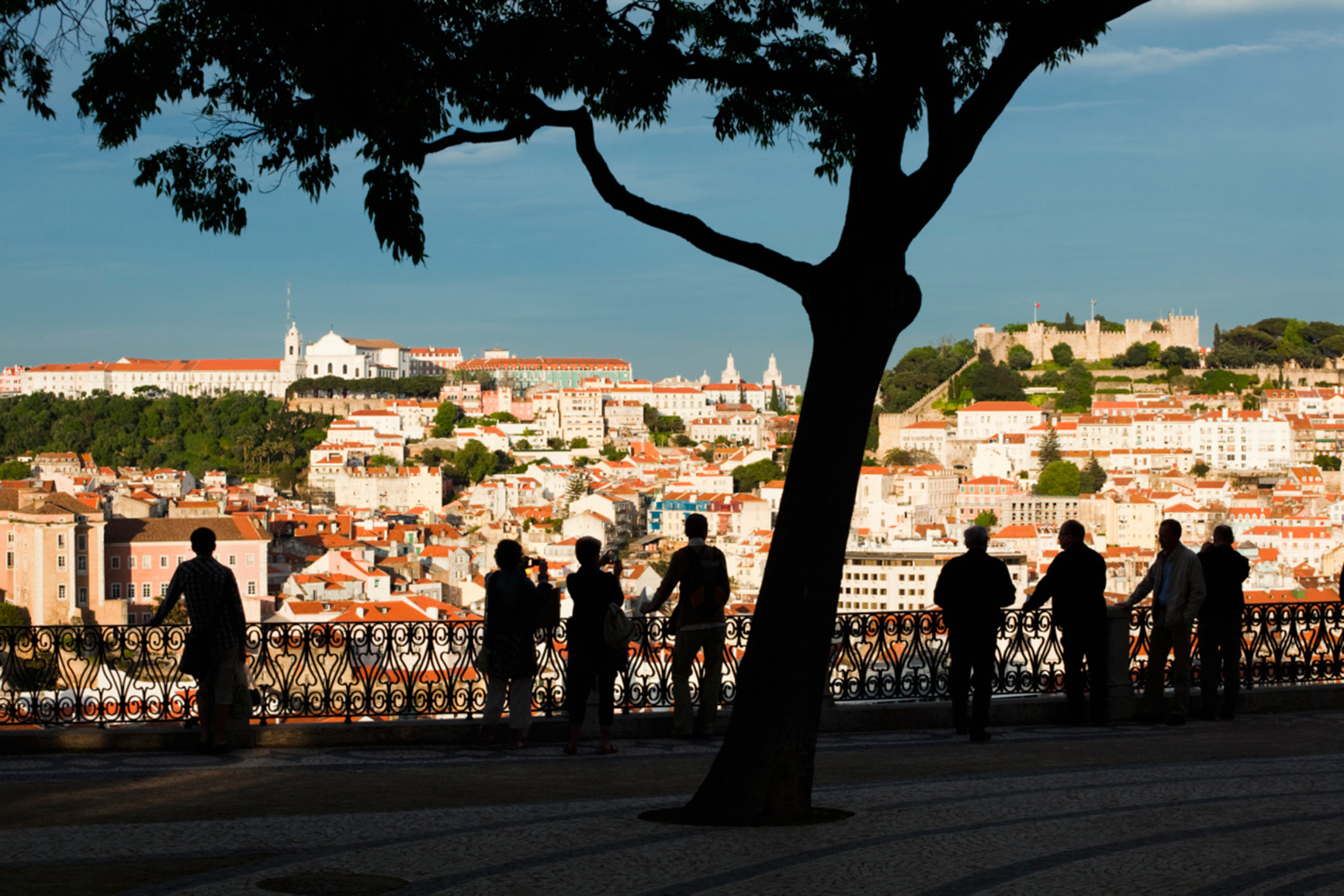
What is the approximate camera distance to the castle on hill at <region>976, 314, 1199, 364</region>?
13012 cm

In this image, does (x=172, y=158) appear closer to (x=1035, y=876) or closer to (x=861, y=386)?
(x=861, y=386)

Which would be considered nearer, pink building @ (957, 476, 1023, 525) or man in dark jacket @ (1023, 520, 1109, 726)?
man in dark jacket @ (1023, 520, 1109, 726)

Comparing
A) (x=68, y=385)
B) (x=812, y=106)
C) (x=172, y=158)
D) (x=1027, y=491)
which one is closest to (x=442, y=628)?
(x=172, y=158)

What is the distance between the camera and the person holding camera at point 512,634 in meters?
7.48

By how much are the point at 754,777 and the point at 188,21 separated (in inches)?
154

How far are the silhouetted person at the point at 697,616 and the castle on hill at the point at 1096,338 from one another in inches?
5011

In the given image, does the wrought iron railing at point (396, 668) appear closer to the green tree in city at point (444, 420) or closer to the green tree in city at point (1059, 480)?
the green tree in city at point (1059, 480)

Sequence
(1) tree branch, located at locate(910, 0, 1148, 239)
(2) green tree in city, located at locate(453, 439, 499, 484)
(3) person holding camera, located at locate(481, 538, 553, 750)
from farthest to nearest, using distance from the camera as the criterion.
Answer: (2) green tree in city, located at locate(453, 439, 499, 484) → (3) person holding camera, located at locate(481, 538, 553, 750) → (1) tree branch, located at locate(910, 0, 1148, 239)

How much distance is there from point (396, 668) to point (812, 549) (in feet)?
11.3

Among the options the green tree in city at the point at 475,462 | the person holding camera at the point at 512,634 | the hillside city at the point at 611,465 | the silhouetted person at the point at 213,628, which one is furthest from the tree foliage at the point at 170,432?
the person holding camera at the point at 512,634

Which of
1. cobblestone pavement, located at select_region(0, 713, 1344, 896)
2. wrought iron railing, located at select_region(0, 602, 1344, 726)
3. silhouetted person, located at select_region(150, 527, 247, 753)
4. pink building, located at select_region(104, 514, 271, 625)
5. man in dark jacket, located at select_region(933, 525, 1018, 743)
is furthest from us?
pink building, located at select_region(104, 514, 271, 625)

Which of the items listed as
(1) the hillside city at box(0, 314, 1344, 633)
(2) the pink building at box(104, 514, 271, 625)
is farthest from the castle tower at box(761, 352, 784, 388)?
(2) the pink building at box(104, 514, 271, 625)

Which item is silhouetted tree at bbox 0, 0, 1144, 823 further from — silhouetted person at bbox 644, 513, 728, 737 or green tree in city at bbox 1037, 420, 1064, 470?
green tree in city at bbox 1037, 420, 1064, 470

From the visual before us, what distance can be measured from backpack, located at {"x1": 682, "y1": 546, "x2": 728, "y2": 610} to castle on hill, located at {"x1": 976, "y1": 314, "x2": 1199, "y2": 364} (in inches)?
5018
